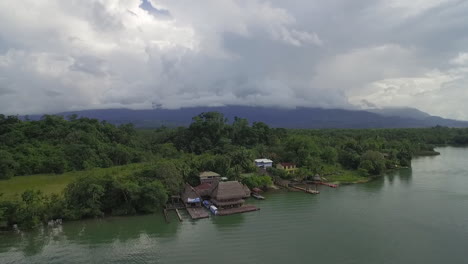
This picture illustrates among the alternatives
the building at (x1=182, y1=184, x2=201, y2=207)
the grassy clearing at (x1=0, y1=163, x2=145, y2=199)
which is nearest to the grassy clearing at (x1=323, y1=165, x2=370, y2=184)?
the building at (x1=182, y1=184, x2=201, y2=207)

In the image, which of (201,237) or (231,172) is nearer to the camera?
(201,237)

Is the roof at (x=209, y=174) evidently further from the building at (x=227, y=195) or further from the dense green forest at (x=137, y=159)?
the building at (x=227, y=195)

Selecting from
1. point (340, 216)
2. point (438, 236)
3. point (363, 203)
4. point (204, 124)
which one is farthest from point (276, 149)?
point (438, 236)

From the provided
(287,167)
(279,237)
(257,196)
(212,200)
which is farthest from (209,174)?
(279,237)

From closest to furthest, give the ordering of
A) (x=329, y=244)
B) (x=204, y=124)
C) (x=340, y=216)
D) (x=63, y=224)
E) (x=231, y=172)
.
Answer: (x=329, y=244) → (x=63, y=224) → (x=340, y=216) → (x=231, y=172) → (x=204, y=124)

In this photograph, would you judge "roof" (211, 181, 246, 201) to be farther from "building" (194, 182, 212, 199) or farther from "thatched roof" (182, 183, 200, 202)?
"thatched roof" (182, 183, 200, 202)

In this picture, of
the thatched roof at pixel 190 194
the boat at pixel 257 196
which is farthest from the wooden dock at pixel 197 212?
the boat at pixel 257 196

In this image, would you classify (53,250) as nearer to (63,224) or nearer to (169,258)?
(63,224)
